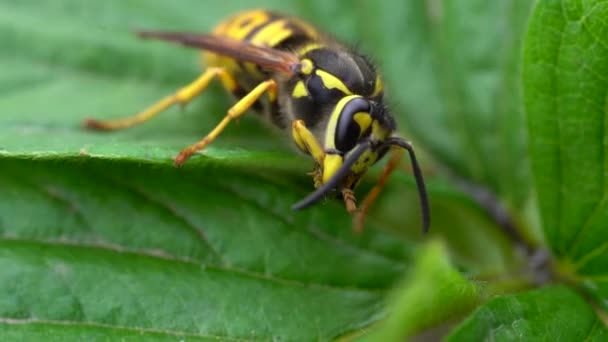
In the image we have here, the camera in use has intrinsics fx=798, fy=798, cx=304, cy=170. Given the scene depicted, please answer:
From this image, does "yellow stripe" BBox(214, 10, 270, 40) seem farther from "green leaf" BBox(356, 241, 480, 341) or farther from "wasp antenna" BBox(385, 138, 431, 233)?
"green leaf" BBox(356, 241, 480, 341)

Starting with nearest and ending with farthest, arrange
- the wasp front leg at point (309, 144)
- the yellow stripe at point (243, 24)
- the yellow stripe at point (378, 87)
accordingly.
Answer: the wasp front leg at point (309, 144) → the yellow stripe at point (378, 87) → the yellow stripe at point (243, 24)

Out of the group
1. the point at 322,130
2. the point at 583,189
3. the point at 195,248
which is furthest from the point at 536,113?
the point at 195,248

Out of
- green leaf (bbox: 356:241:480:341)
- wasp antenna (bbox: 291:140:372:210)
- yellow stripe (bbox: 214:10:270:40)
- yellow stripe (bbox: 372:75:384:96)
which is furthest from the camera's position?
yellow stripe (bbox: 214:10:270:40)

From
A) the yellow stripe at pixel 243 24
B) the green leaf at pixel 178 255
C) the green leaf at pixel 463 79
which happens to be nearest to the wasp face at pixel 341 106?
the green leaf at pixel 178 255

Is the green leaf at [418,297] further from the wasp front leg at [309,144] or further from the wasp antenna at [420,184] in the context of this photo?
the wasp front leg at [309,144]

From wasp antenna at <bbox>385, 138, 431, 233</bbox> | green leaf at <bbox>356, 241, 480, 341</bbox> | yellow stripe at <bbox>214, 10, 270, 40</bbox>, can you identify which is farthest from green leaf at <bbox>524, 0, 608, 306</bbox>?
yellow stripe at <bbox>214, 10, 270, 40</bbox>

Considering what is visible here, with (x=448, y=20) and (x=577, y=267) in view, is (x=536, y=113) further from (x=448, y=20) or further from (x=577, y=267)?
(x=448, y=20)
